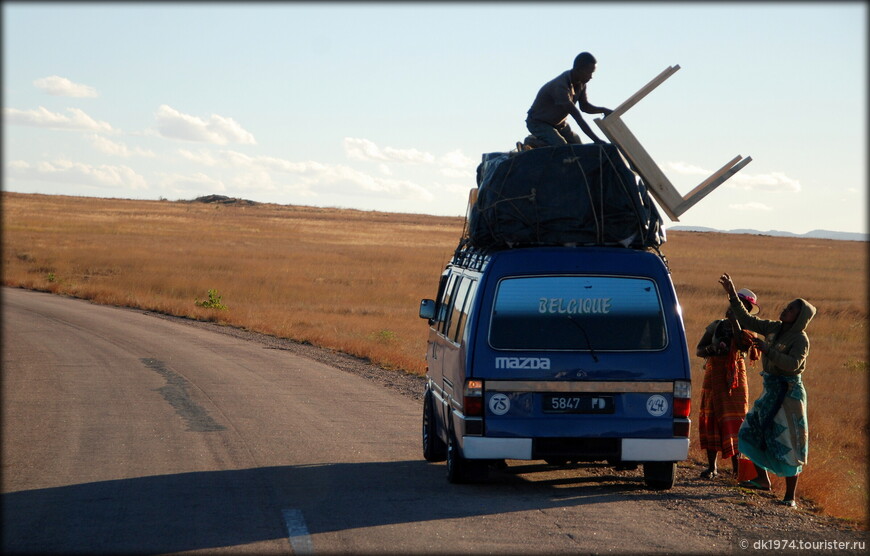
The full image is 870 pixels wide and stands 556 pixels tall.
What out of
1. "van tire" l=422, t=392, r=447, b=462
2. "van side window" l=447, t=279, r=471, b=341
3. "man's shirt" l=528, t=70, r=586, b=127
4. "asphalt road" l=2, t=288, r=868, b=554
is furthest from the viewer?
"van tire" l=422, t=392, r=447, b=462

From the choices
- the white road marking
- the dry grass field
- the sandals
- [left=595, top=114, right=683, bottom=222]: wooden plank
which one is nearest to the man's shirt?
[left=595, top=114, right=683, bottom=222]: wooden plank

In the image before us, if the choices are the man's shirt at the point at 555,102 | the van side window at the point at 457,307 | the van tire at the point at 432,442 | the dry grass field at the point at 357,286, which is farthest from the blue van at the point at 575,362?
the dry grass field at the point at 357,286

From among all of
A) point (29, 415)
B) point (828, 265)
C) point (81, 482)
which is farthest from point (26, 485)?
point (828, 265)

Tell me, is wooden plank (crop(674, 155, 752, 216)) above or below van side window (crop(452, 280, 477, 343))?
above

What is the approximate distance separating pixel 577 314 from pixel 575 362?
0.37 metres

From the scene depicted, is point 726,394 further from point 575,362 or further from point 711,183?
point 575,362

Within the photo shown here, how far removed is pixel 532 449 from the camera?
717 cm

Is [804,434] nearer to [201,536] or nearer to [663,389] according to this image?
[663,389]

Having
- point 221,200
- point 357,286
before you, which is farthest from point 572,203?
point 221,200

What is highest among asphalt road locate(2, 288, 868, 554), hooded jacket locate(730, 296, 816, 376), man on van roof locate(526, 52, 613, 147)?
man on van roof locate(526, 52, 613, 147)

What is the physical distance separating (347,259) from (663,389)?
50.2 m

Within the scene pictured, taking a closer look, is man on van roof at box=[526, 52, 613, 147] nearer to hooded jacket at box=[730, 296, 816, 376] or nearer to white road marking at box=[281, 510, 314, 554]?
hooded jacket at box=[730, 296, 816, 376]

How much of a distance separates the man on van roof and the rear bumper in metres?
2.92

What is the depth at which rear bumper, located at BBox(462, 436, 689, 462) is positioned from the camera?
718 centimetres
